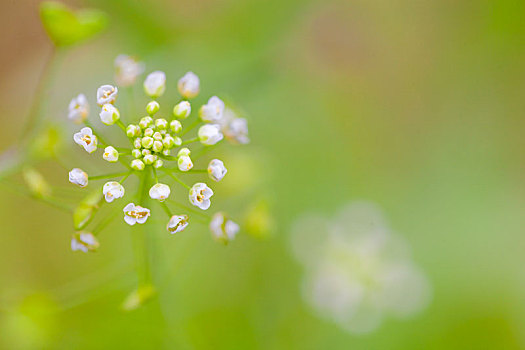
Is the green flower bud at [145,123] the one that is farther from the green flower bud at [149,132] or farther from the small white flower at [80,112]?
the small white flower at [80,112]

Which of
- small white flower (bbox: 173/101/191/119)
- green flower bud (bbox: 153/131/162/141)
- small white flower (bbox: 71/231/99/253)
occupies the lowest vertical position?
small white flower (bbox: 71/231/99/253)

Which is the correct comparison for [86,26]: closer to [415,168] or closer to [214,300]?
[214,300]

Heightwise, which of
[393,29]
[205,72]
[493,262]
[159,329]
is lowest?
[159,329]

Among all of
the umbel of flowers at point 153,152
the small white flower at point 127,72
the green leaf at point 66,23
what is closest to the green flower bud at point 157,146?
the umbel of flowers at point 153,152

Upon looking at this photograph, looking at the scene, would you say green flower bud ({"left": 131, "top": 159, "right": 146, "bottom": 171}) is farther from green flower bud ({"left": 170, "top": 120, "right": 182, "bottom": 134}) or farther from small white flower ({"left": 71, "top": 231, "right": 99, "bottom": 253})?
small white flower ({"left": 71, "top": 231, "right": 99, "bottom": 253})

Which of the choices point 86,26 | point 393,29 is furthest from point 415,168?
point 86,26

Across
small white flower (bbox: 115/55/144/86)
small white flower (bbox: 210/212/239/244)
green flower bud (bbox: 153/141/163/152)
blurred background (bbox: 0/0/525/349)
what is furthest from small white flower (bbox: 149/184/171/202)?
blurred background (bbox: 0/0/525/349)
